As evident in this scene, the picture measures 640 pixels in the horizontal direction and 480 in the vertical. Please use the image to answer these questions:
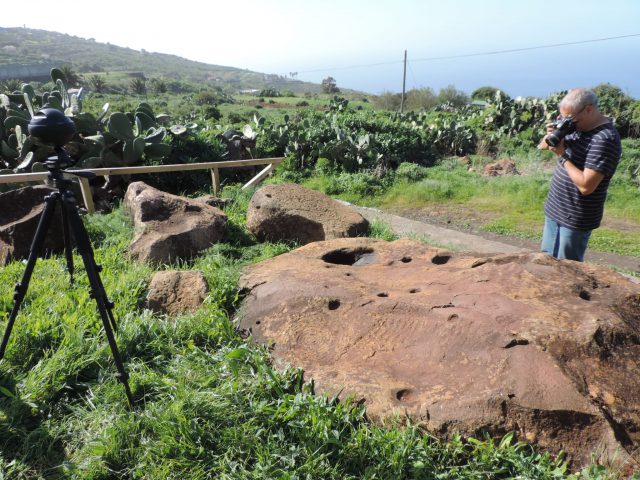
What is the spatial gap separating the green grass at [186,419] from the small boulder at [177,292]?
151 millimetres

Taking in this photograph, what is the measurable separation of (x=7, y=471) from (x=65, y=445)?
0.28m

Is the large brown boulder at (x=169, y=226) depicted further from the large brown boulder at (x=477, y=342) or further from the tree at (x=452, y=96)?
the tree at (x=452, y=96)

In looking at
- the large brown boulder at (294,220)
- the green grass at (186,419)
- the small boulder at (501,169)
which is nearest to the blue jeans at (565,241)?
the green grass at (186,419)

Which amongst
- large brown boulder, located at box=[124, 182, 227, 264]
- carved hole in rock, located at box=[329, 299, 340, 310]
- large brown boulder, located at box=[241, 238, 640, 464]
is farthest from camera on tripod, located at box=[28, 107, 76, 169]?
large brown boulder, located at box=[124, 182, 227, 264]

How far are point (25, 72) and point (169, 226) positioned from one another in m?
81.0

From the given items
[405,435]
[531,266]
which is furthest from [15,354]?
[531,266]

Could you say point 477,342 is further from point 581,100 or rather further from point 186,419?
point 581,100

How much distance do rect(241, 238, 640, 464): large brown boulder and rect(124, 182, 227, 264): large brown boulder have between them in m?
1.42

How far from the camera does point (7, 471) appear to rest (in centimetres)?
242

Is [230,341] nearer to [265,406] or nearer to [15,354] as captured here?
[265,406]

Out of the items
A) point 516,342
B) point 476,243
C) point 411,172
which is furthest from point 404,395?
point 411,172

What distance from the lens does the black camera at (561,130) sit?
3676 mm

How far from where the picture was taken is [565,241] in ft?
13.1

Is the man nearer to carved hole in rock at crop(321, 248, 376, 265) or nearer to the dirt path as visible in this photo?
carved hole in rock at crop(321, 248, 376, 265)
